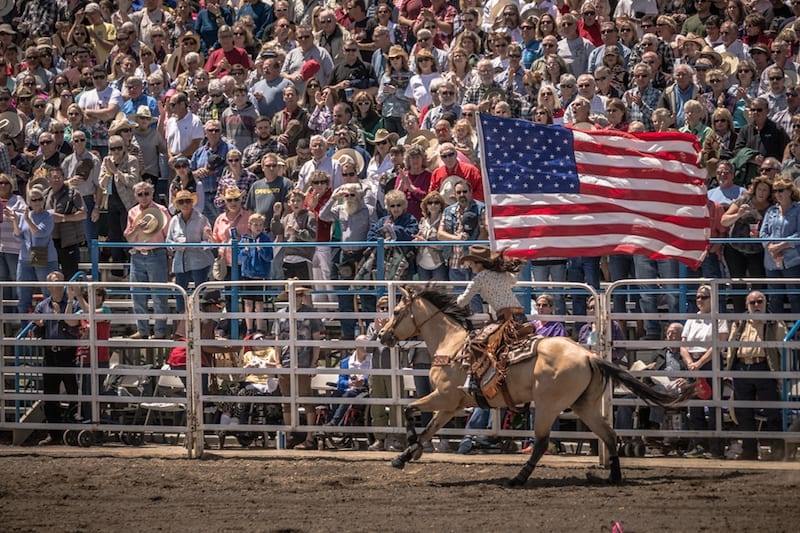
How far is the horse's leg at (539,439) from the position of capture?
13.3 metres

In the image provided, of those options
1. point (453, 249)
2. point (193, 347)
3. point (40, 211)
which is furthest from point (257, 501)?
point (40, 211)

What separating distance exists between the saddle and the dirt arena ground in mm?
912

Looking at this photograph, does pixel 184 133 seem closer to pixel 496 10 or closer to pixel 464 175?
pixel 496 10

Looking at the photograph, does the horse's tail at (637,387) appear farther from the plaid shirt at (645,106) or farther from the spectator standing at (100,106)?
→ the spectator standing at (100,106)

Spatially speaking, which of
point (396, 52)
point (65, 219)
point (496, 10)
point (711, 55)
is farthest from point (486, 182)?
point (496, 10)

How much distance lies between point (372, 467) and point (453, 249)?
2.97 m

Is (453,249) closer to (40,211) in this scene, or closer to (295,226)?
(295,226)

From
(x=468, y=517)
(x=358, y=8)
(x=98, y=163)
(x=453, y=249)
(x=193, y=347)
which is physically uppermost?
(x=358, y=8)

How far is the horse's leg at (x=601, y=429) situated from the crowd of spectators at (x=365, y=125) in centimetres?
233

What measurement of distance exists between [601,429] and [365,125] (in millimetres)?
7663

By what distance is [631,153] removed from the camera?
1420 cm

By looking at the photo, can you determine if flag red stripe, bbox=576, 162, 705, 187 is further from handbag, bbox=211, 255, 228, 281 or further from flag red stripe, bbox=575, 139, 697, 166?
handbag, bbox=211, 255, 228, 281

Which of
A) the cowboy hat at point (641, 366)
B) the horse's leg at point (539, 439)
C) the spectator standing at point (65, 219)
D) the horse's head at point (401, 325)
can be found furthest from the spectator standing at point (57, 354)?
the cowboy hat at point (641, 366)

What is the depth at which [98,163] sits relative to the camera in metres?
20.4
